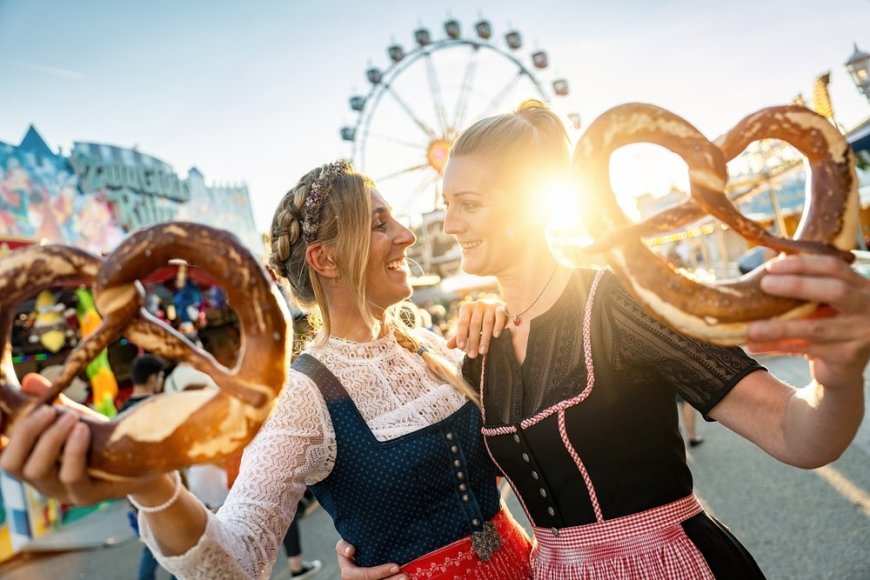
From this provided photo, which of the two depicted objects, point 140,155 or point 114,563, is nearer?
point 114,563

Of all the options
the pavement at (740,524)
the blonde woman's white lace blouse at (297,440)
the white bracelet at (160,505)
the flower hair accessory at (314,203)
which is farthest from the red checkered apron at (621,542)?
the pavement at (740,524)

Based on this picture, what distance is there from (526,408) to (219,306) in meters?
7.31

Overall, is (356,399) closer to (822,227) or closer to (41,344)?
(822,227)

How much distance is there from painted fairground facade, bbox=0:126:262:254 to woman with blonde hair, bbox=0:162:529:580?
371 centimetres

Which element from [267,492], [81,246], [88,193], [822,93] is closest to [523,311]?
[267,492]

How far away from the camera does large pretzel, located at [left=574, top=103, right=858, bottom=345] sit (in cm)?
102

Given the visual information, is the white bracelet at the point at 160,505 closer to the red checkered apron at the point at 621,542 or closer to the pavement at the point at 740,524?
the red checkered apron at the point at 621,542

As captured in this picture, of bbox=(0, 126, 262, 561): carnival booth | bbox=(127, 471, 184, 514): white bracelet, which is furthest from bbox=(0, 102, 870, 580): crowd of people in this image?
bbox=(0, 126, 262, 561): carnival booth

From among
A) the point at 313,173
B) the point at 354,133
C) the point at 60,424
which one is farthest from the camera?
the point at 354,133

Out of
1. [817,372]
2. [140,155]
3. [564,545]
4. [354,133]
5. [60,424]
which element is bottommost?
[564,545]

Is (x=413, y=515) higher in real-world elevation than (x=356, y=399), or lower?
lower

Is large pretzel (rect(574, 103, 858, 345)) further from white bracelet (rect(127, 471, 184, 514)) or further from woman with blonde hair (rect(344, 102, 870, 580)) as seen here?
white bracelet (rect(127, 471, 184, 514))

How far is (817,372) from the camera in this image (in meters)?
1.02

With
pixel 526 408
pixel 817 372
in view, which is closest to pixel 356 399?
pixel 526 408
